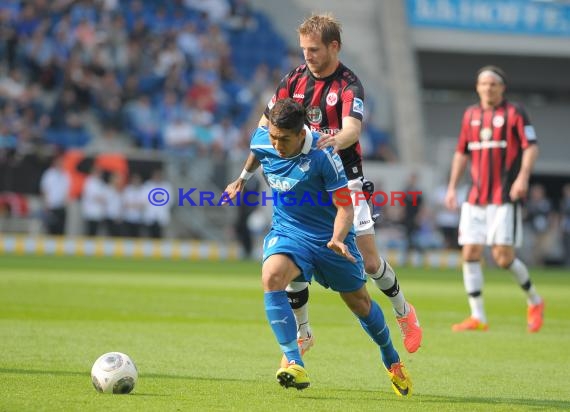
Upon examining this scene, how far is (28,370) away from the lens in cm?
732

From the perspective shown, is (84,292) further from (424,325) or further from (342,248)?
(342,248)

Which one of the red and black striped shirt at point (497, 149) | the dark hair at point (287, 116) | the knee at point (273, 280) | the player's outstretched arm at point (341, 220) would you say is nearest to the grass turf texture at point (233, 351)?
the knee at point (273, 280)

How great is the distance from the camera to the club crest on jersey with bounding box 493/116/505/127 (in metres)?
11.7

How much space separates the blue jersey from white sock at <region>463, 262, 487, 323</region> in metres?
4.92

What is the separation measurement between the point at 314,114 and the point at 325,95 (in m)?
0.17

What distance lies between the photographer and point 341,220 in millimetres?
6617

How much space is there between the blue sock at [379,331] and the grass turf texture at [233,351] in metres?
0.24

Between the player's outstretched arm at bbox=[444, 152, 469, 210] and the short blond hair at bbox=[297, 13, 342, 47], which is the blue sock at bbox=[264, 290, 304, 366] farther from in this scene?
the player's outstretched arm at bbox=[444, 152, 469, 210]

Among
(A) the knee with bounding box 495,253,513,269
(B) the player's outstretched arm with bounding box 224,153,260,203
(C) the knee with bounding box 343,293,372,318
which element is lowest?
(A) the knee with bounding box 495,253,513,269

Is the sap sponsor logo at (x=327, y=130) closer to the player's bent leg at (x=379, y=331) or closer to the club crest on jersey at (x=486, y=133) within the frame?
the player's bent leg at (x=379, y=331)

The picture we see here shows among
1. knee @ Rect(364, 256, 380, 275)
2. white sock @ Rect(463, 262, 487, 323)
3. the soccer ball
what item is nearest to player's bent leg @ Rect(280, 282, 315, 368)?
knee @ Rect(364, 256, 380, 275)

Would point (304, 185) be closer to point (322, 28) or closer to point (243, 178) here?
point (243, 178)

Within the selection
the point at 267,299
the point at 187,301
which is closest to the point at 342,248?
the point at 267,299

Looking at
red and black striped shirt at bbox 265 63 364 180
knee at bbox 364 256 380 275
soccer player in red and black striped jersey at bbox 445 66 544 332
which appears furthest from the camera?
soccer player in red and black striped jersey at bbox 445 66 544 332
